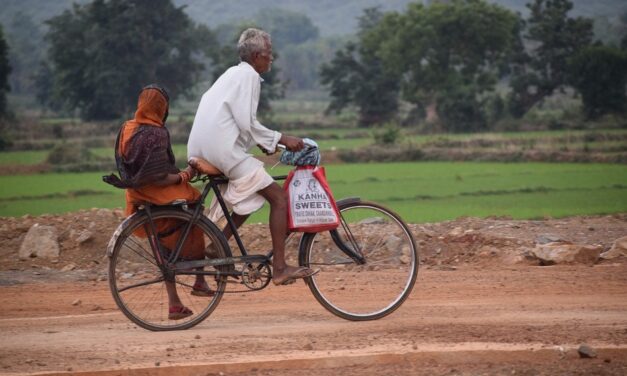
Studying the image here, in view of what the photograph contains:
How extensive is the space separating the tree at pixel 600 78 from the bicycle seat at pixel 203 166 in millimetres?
48409

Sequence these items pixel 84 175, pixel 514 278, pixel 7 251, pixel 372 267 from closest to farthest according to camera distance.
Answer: pixel 372 267 < pixel 514 278 < pixel 7 251 < pixel 84 175

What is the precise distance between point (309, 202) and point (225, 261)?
0.69 m

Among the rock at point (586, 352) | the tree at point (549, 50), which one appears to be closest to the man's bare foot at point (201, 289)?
the rock at point (586, 352)

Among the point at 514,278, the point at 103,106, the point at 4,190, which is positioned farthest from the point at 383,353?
the point at 103,106

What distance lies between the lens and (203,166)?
6.86 m

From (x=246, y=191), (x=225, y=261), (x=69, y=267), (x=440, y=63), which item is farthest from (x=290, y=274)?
(x=440, y=63)

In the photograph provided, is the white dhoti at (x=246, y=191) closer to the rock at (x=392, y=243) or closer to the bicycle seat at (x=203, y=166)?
the bicycle seat at (x=203, y=166)

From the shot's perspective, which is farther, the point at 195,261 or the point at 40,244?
the point at 40,244

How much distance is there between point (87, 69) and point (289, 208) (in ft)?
171

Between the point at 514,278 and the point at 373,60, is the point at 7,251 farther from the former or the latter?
the point at 373,60

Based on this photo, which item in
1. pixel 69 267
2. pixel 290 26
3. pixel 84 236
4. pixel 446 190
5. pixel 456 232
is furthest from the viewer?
pixel 290 26

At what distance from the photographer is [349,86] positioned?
60344 millimetres

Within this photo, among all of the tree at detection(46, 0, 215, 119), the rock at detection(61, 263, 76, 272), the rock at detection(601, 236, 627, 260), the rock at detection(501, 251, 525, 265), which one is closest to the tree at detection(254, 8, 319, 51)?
the tree at detection(46, 0, 215, 119)

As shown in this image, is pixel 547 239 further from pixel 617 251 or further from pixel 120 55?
pixel 120 55
